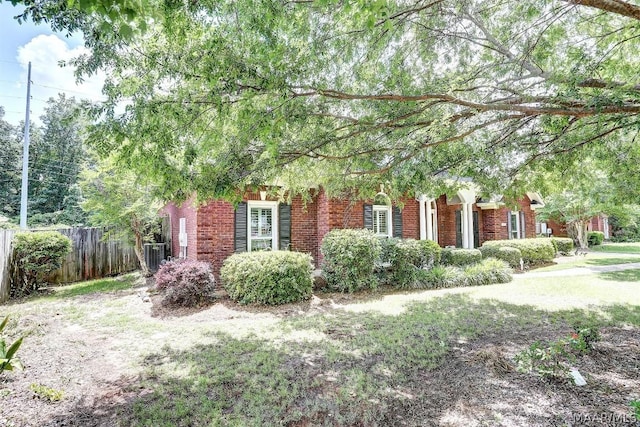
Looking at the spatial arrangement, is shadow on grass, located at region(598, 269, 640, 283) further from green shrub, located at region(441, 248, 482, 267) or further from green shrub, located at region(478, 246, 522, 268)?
green shrub, located at region(441, 248, 482, 267)

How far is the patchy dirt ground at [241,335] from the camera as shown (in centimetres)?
338

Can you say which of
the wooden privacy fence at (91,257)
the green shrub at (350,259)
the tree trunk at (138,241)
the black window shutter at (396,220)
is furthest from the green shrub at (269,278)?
the wooden privacy fence at (91,257)

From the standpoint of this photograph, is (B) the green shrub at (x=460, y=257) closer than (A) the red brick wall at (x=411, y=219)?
Yes

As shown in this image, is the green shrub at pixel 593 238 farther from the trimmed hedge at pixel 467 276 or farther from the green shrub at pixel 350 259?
the green shrub at pixel 350 259

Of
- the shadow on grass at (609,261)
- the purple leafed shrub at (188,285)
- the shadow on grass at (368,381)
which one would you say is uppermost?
the purple leafed shrub at (188,285)

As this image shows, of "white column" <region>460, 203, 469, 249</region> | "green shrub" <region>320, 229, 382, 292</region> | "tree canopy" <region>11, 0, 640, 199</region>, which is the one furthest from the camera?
"white column" <region>460, 203, 469, 249</region>

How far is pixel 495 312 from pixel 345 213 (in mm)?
5679

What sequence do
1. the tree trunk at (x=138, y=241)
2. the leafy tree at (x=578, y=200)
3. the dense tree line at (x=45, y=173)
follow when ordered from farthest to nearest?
the dense tree line at (x=45, y=173), the tree trunk at (x=138, y=241), the leafy tree at (x=578, y=200)

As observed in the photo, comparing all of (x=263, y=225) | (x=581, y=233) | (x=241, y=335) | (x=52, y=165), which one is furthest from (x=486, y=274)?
(x=52, y=165)

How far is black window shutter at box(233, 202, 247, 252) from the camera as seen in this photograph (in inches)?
419

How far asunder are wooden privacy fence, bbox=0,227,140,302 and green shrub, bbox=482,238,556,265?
1688 centimetres

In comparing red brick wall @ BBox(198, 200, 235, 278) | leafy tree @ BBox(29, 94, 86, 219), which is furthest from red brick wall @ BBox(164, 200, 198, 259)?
leafy tree @ BBox(29, 94, 86, 219)

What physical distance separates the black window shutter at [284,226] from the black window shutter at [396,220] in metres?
4.48

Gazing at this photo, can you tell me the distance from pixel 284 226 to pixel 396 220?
4.86 m
